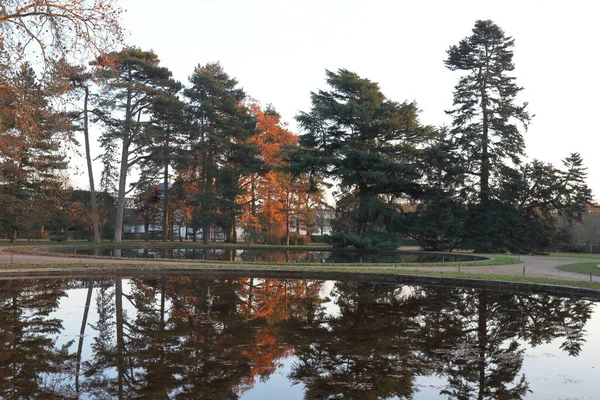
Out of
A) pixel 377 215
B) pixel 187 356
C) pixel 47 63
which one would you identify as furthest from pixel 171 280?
pixel 377 215

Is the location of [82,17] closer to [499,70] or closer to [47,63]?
[47,63]

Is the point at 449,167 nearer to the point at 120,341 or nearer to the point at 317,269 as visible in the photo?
the point at 317,269

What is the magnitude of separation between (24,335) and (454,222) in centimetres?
2926

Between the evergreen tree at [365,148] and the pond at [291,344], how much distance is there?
19.1 meters

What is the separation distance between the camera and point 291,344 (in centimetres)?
774

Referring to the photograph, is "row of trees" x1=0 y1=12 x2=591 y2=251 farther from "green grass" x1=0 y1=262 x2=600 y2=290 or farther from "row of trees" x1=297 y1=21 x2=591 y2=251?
"green grass" x1=0 y1=262 x2=600 y2=290

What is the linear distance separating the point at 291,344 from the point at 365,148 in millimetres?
26430

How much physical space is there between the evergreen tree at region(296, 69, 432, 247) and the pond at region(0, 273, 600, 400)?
1906 cm

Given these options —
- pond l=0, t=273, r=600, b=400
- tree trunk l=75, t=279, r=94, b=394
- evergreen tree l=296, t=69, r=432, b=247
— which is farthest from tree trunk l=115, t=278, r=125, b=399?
evergreen tree l=296, t=69, r=432, b=247

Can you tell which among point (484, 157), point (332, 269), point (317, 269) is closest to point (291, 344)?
→ point (317, 269)

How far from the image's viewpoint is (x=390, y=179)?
32938 mm

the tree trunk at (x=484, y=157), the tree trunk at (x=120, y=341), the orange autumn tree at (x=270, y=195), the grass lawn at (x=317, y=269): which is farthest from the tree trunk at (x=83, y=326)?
the tree trunk at (x=484, y=157)

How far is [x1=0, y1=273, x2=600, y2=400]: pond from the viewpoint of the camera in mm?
5750

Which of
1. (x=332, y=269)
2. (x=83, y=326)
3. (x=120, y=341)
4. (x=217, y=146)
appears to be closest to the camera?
(x=120, y=341)
